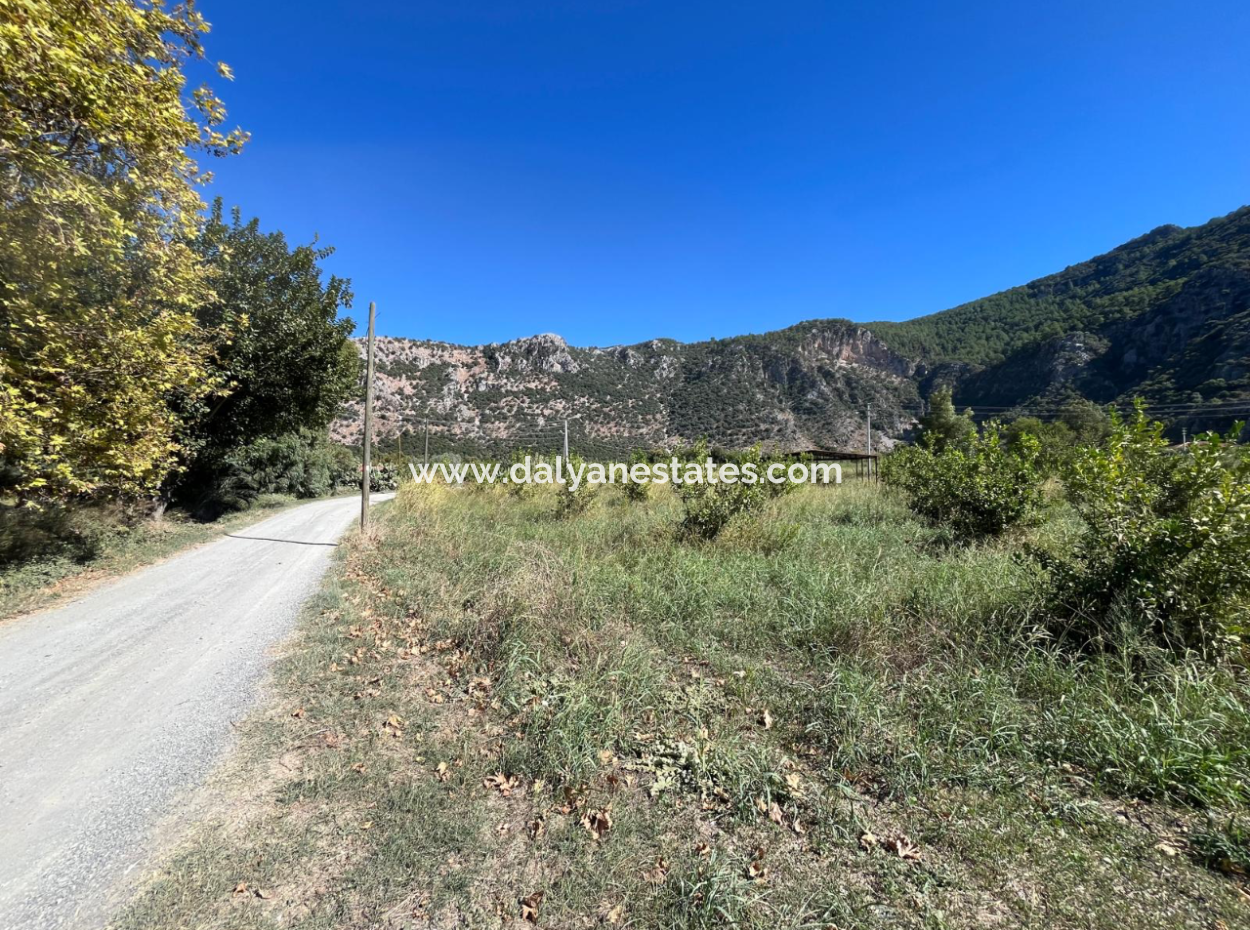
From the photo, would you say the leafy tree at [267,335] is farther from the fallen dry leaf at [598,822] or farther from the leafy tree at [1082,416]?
the leafy tree at [1082,416]

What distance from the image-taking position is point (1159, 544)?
3590 millimetres

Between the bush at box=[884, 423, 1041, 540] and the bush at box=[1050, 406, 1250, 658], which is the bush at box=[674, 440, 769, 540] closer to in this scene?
the bush at box=[884, 423, 1041, 540]

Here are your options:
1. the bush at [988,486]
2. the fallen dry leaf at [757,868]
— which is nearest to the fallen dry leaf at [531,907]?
the fallen dry leaf at [757,868]

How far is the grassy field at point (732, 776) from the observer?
77.7 inches

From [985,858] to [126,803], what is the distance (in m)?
4.37

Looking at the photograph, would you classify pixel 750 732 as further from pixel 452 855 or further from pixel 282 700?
pixel 282 700

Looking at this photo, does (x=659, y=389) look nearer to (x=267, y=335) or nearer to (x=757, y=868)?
(x=267, y=335)

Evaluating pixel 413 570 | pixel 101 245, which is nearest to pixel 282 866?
pixel 413 570

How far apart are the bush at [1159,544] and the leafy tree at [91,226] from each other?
9.70 m

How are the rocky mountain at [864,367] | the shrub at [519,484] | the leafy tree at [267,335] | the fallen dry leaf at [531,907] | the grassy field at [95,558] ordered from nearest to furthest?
the fallen dry leaf at [531,907] → the grassy field at [95,558] → the leafy tree at [267,335] → the shrub at [519,484] → the rocky mountain at [864,367]

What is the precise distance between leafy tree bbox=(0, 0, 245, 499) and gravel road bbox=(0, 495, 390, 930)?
7.37 feet

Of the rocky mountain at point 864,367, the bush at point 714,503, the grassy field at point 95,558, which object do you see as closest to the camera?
the grassy field at point 95,558

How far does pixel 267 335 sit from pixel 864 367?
75.1m

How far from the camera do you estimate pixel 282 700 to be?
11.9 ft
